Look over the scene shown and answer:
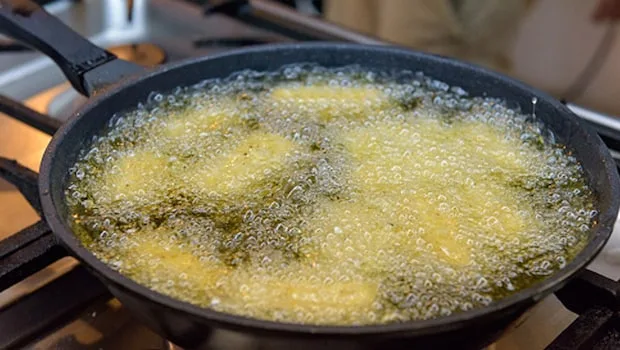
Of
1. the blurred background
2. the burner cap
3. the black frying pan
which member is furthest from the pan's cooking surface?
the blurred background

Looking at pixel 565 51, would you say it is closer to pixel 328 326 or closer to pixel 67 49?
pixel 67 49

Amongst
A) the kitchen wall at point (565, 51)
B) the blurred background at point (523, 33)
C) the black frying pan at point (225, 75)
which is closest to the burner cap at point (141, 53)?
the black frying pan at point (225, 75)

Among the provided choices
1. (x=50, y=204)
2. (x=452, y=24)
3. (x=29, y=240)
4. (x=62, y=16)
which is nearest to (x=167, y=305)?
(x=50, y=204)

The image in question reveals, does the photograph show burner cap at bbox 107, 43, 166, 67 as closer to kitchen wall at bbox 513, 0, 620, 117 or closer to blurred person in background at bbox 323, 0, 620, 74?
blurred person in background at bbox 323, 0, 620, 74

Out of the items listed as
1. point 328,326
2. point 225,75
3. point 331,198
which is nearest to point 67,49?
point 225,75

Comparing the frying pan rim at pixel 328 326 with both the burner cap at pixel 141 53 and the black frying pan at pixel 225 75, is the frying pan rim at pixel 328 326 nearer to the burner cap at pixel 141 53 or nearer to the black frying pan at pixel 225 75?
the black frying pan at pixel 225 75

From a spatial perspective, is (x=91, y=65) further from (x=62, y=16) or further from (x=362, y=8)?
(x=362, y=8)
